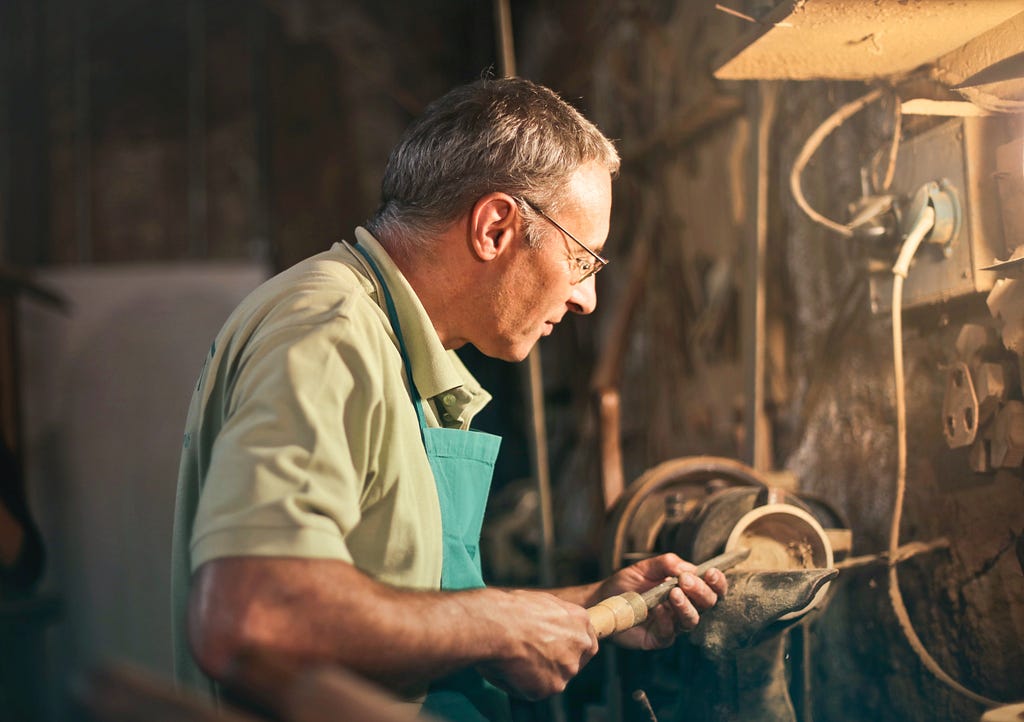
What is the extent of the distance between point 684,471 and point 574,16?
3.49m

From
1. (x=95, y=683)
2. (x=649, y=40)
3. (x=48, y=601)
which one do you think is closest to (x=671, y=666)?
(x=95, y=683)

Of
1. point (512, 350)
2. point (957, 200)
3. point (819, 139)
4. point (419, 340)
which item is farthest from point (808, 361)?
point (419, 340)

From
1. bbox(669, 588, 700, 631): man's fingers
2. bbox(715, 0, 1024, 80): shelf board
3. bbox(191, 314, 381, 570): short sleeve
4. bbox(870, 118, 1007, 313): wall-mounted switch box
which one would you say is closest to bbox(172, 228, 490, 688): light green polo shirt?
bbox(191, 314, 381, 570): short sleeve

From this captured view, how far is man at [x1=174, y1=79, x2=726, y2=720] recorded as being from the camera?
1.08m

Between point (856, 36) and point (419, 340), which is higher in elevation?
point (856, 36)

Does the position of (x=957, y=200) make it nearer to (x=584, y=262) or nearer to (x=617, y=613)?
(x=584, y=262)

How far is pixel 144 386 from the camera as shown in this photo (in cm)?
479

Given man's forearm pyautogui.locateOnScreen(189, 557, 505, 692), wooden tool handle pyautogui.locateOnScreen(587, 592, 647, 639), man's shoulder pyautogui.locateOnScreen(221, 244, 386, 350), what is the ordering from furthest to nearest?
wooden tool handle pyautogui.locateOnScreen(587, 592, 647, 639), man's shoulder pyautogui.locateOnScreen(221, 244, 386, 350), man's forearm pyautogui.locateOnScreen(189, 557, 505, 692)

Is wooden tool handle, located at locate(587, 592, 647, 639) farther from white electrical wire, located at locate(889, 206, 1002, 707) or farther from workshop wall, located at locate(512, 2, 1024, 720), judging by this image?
white electrical wire, located at locate(889, 206, 1002, 707)

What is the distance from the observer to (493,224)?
161cm

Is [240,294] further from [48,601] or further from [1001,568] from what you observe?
[1001,568]

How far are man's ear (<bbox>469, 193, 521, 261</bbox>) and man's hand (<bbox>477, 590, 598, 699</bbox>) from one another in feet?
1.98

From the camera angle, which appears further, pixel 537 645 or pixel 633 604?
pixel 633 604

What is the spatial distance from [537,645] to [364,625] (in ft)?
1.01
